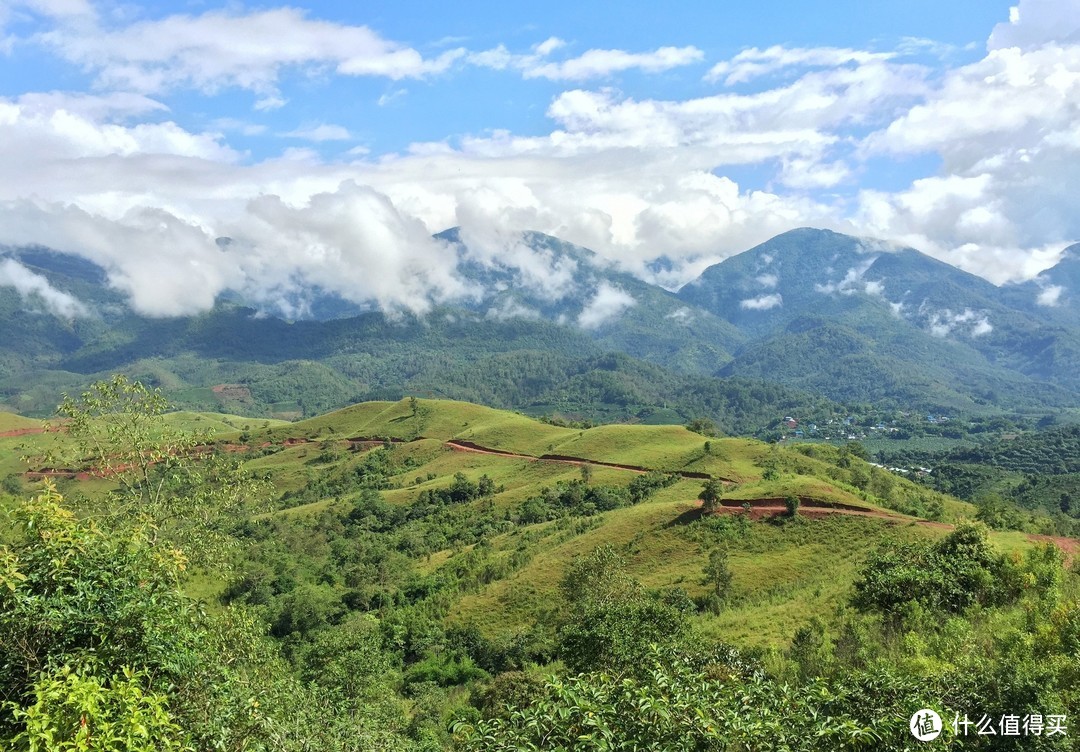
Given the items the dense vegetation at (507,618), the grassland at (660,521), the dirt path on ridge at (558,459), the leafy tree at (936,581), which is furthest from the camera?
the dirt path on ridge at (558,459)

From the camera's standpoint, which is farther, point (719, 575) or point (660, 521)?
point (660, 521)

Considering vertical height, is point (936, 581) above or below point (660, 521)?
above

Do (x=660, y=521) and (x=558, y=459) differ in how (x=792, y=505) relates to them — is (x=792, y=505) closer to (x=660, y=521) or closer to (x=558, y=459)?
(x=660, y=521)

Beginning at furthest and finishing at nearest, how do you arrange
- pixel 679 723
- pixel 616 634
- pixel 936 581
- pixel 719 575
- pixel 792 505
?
pixel 792 505 < pixel 719 575 < pixel 936 581 < pixel 616 634 < pixel 679 723

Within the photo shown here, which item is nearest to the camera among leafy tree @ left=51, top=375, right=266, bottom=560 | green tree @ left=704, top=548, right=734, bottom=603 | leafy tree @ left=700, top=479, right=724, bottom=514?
leafy tree @ left=51, top=375, right=266, bottom=560

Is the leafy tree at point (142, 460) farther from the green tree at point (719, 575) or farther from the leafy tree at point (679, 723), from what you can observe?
the green tree at point (719, 575)

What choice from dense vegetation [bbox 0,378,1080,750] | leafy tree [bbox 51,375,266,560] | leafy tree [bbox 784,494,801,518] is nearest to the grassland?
dense vegetation [bbox 0,378,1080,750]

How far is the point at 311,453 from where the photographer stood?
177625mm

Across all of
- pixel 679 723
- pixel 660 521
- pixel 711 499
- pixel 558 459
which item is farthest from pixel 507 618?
pixel 558 459

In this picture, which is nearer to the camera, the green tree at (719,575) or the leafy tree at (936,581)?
the leafy tree at (936,581)

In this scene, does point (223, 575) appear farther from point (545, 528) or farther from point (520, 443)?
point (520, 443)

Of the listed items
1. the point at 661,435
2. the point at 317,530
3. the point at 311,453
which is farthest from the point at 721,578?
the point at 311,453

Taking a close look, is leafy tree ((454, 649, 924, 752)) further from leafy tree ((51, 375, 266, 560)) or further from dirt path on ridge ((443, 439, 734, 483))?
dirt path on ridge ((443, 439, 734, 483))

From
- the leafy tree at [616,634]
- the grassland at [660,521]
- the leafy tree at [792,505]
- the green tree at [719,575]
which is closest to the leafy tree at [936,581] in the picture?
the grassland at [660,521]
